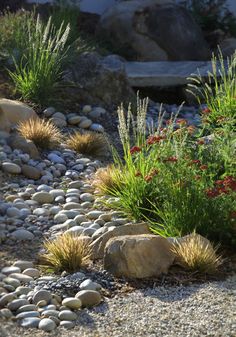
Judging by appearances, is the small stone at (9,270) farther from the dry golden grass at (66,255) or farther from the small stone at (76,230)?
the small stone at (76,230)

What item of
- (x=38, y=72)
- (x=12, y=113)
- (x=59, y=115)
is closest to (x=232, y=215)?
(x=12, y=113)

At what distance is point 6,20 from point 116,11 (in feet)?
9.28

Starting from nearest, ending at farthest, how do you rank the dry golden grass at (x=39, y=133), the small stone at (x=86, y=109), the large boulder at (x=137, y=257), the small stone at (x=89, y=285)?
1. the small stone at (x=89, y=285)
2. the large boulder at (x=137, y=257)
3. the dry golden grass at (x=39, y=133)
4. the small stone at (x=86, y=109)

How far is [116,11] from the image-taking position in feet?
42.5

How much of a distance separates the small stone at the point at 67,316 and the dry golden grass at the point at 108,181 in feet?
7.07

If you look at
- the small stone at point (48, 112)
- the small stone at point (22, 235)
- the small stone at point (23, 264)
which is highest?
the small stone at point (48, 112)

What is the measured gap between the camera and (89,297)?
5.17 m

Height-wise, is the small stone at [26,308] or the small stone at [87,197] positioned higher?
the small stone at [26,308]

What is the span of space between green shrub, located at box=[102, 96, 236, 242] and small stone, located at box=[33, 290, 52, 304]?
1.31 meters

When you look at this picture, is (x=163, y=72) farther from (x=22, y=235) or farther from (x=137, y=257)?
(x=137, y=257)

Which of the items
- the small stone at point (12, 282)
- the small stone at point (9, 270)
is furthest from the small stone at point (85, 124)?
the small stone at point (12, 282)

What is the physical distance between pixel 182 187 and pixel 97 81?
3946 mm

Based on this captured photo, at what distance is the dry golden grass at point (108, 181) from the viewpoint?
710 cm

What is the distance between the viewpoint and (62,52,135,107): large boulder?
9.78 meters
